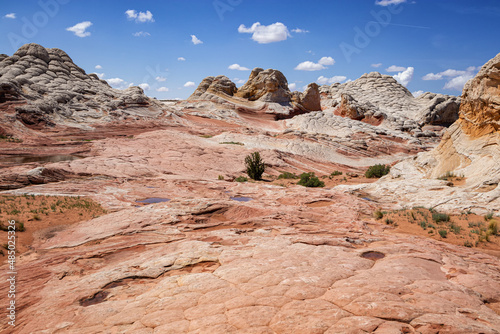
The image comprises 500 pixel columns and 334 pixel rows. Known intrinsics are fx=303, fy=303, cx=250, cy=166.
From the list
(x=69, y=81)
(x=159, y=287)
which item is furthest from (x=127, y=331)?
(x=69, y=81)

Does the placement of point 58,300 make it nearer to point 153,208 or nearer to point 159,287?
point 159,287

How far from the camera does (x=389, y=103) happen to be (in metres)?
58.1

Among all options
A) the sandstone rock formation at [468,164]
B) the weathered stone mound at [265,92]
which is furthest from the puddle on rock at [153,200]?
the weathered stone mound at [265,92]

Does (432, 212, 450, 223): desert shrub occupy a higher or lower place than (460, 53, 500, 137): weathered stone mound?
lower

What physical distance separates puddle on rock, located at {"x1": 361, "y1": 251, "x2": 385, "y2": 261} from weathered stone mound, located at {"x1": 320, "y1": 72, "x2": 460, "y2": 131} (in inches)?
1721

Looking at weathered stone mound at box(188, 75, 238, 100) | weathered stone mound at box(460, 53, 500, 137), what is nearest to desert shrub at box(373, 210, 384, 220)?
weathered stone mound at box(460, 53, 500, 137)

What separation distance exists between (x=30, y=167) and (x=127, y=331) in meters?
15.6

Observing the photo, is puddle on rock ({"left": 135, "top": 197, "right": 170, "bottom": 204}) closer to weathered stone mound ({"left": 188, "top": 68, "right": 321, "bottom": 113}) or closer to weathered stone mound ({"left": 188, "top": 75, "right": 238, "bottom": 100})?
weathered stone mound ({"left": 188, "top": 68, "right": 321, "bottom": 113})

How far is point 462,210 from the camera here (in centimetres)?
1091

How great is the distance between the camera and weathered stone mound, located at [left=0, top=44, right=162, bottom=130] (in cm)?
3070

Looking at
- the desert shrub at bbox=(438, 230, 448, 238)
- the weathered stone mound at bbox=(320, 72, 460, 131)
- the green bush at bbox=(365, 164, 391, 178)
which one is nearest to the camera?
the desert shrub at bbox=(438, 230, 448, 238)

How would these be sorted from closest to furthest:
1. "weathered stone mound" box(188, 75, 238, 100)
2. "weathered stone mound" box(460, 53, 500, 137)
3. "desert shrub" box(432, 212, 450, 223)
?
"desert shrub" box(432, 212, 450, 223) → "weathered stone mound" box(460, 53, 500, 137) → "weathered stone mound" box(188, 75, 238, 100)

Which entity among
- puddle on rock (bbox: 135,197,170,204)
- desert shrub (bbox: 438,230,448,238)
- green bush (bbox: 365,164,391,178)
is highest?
green bush (bbox: 365,164,391,178)

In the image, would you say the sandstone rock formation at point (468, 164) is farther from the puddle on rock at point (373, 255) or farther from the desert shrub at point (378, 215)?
the puddle on rock at point (373, 255)
